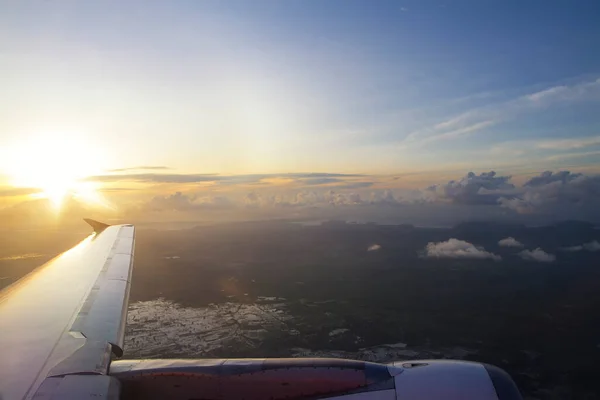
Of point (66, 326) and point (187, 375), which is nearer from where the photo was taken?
point (187, 375)

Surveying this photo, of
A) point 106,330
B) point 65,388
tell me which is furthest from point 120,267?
point 65,388

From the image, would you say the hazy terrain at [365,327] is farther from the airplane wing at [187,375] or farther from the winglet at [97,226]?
the airplane wing at [187,375]

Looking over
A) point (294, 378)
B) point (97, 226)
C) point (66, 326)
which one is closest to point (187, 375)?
point (294, 378)

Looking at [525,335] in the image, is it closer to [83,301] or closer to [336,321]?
[336,321]

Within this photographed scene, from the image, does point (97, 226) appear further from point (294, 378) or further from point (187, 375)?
point (294, 378)

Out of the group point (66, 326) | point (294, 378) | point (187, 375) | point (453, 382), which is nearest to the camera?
point (453, 382)

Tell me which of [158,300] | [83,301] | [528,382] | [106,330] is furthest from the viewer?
[158,300]

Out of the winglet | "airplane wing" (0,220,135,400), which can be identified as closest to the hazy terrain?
the winglet

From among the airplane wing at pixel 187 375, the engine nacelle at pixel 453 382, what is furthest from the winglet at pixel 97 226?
the engine nacelle at pixel 453 382

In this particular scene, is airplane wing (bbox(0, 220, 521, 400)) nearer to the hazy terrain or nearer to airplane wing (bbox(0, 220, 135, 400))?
airplane wing (bbox(0, 220, 135, 400))
